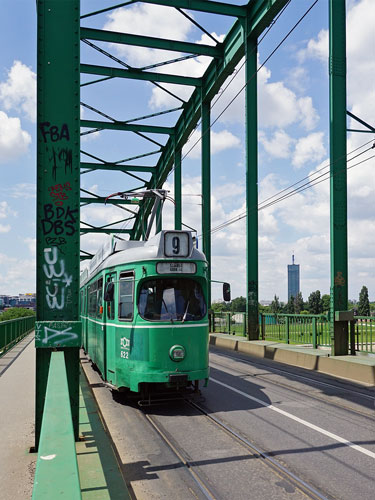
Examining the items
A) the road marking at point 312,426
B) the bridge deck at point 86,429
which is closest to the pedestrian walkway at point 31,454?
the bridge deck at point 86,429

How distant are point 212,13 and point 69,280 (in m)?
19.1

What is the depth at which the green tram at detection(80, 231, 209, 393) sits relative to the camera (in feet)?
28.4

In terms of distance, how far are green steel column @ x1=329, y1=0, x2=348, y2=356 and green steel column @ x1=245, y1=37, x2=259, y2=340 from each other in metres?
6.71

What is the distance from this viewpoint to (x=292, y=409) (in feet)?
28.2

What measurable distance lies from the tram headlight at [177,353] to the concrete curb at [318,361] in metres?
4.99

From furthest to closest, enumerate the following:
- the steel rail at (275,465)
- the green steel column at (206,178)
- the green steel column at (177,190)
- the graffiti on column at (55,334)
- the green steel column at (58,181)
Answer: the green steel column at (177,190), the green steel column at (206,178), the green steel column at (58,181), the graffiti on column at (55,334), the steel rail at (275,465)

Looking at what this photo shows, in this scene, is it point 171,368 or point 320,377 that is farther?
point 320,377

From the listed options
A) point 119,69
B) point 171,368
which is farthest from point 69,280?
point 119,69

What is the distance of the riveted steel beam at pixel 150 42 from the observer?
75.6 ft

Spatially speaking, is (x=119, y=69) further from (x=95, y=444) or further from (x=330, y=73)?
(x=95, y=444)

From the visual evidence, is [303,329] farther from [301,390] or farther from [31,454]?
[31,454]

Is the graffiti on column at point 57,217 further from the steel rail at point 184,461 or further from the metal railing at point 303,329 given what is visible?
the metal railing at point 303,329

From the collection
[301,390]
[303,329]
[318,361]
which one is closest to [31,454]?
[301,390]

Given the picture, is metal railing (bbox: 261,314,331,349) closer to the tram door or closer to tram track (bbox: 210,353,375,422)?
tram track (bbox: 210,353,375,422)
